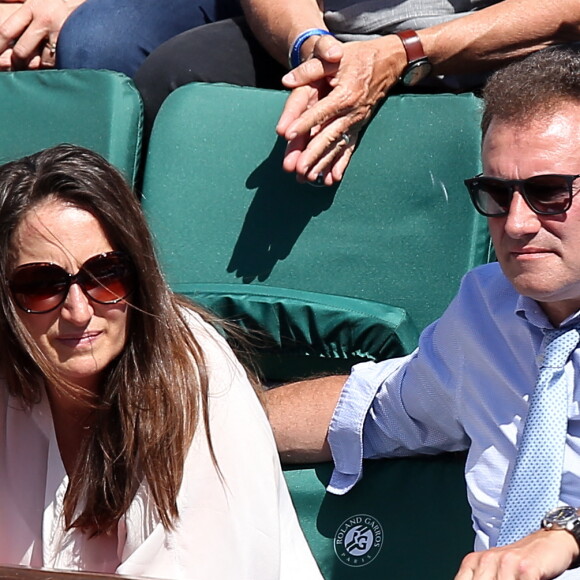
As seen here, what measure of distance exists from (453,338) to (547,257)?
0.92 ft

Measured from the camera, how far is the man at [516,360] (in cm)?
151

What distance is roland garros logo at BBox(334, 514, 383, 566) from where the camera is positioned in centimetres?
187

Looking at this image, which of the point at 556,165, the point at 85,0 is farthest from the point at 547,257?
the point at 85,0

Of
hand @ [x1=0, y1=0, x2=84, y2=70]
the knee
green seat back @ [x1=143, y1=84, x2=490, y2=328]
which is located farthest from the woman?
hand @ [x1=0, y1=0, x2=84, y2=70]

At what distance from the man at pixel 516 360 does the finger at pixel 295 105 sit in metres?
0.52

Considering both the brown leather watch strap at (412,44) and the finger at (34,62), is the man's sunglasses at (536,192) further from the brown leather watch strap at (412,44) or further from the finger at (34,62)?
the finger at (34,62)

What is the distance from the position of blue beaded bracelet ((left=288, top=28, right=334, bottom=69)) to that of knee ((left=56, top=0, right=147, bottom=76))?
48cm

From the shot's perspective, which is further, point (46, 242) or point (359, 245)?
point (359, 245)

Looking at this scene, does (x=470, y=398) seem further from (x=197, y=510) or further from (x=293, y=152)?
(x=293, y=152)

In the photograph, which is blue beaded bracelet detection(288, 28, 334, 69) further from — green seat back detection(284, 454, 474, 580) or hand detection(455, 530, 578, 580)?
hand detection(455, 530, 578, 580)

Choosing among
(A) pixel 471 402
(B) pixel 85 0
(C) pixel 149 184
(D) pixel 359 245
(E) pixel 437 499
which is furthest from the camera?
(B) pixel 85 0

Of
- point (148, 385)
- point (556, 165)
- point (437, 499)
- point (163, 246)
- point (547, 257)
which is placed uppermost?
point (556, 165)

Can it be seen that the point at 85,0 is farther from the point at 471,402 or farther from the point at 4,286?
the point at 471,402

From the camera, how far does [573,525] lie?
1.38 m
